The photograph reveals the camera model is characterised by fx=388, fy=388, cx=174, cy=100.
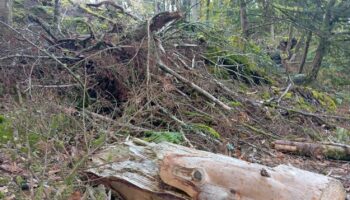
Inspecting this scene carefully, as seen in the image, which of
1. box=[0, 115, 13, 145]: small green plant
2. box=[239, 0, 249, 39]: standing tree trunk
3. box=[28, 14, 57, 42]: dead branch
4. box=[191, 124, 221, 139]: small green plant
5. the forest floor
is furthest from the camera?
box=[239, 0, 249, 39]: standing tree trunk

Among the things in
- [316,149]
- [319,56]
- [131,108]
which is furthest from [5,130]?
[319,56]

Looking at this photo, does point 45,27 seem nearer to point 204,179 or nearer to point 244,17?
point 204,179

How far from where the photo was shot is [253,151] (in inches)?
204

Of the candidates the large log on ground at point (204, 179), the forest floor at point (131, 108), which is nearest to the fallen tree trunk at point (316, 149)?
the forest floor at point (131, 108)

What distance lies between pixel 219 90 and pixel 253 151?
1.83 meters

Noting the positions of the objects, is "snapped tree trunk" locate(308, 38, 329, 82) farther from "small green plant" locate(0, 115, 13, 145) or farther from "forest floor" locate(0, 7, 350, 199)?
"small green plant" locate(0, 115, 13, 145)

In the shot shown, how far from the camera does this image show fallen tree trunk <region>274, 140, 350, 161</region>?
548cm

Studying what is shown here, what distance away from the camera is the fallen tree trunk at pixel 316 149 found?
548 centimetres

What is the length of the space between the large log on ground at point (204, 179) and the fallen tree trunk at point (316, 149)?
7.94 ft

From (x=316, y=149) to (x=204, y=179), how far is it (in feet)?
10.2

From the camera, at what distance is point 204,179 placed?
2967mm

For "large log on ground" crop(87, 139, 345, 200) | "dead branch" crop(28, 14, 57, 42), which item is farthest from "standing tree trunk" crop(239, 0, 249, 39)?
"large log on ground" crop(87, 139, 345, 200)

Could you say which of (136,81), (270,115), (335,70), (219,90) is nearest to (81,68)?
(136,81)

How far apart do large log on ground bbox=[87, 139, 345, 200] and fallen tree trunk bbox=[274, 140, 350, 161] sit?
7.94 feet
